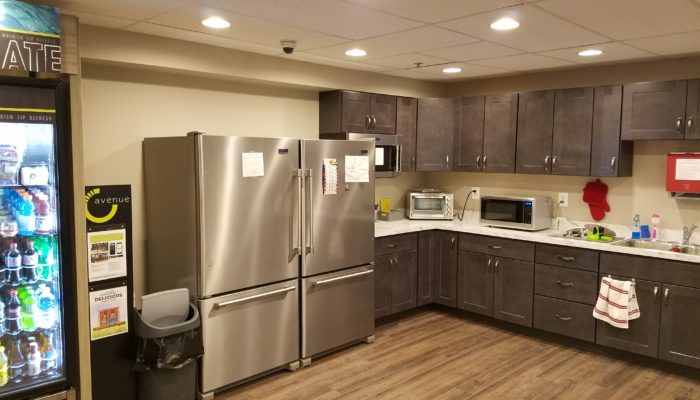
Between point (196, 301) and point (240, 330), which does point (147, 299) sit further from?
point (240, 330)

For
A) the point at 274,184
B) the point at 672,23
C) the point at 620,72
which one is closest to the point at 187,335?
the point at 274,184

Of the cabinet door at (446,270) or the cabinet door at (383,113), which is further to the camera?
the cabinet door at (446,270)

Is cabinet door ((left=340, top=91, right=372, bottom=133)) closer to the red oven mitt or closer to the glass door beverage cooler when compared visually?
the red oven mitt

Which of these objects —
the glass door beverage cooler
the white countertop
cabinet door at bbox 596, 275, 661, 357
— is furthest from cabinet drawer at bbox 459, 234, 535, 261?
the glass door beverage cooler

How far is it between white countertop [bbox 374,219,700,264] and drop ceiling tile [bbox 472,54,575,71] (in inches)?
56.5

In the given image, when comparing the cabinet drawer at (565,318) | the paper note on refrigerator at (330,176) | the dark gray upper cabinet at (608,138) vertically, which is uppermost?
the dark gray upper cabinet at (608,138)

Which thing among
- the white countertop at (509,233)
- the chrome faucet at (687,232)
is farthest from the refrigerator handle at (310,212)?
the chrome faucet at (687,232)

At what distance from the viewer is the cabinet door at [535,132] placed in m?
4.67

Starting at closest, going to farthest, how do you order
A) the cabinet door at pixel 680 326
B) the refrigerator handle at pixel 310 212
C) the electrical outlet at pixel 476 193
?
the cabinet door at pixel 680 326 < the refrigerator handle at pixel 310 212 < the electrical outlet at pixel 476 193

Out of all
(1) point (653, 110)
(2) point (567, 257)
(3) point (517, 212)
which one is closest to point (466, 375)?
(2) point (567, 257)

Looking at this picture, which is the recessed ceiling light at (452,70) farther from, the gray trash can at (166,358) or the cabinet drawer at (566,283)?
the gray trash can at (166,358)

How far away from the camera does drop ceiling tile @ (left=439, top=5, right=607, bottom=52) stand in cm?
290

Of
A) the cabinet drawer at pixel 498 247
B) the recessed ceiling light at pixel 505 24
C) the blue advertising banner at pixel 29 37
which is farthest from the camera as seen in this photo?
the cabinet drawer at pixel 498 247

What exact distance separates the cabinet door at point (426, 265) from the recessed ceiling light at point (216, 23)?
2649 mm
